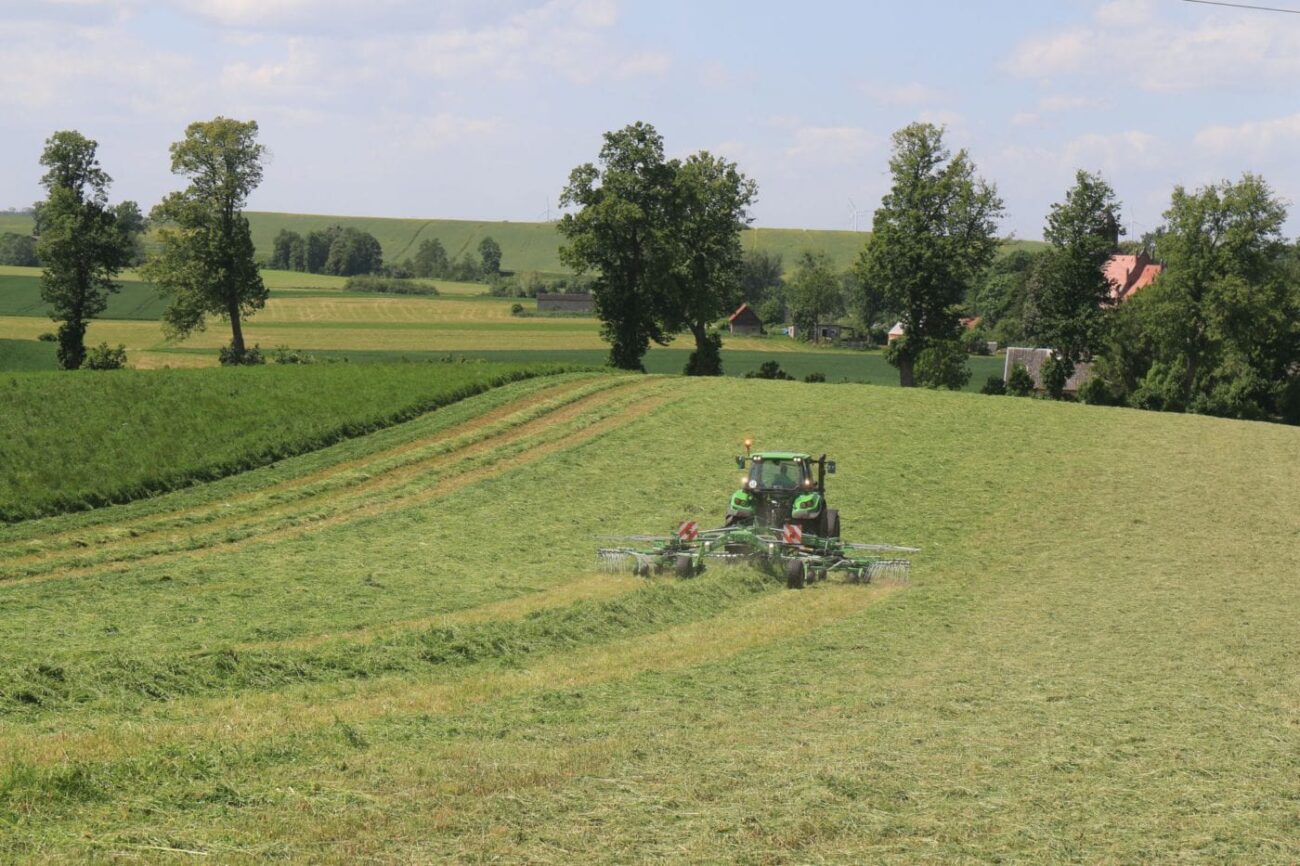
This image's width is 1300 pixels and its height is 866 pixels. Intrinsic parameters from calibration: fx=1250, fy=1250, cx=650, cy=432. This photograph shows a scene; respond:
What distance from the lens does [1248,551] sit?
2828 centimetres

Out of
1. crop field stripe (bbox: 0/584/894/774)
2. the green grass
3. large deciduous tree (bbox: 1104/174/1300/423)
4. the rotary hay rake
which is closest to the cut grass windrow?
crop field stripe (bbox: 0/584/894/774)

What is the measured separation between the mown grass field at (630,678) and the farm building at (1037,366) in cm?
4423

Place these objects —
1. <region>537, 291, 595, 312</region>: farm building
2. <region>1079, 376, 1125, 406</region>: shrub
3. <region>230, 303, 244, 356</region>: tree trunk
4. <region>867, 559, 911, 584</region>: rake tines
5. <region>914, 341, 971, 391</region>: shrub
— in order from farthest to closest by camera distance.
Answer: <region>537, 291, 595, 312</region>: farm building < <region>230, 303, 244, 356</region>: tree trunk < <region>914, 341, 971, 391</region>: shrub < <region>1079, 376, 1125, 406</region>: shrub < <region>867, 559, 911, 584</region>: rake tines

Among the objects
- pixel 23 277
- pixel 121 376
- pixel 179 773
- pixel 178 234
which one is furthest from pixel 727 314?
pixel 23 277

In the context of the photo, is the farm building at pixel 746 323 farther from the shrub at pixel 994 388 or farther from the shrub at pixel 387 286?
the shrub at pixel 994 388

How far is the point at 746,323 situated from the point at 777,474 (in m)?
112

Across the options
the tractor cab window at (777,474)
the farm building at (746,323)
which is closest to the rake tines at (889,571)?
the tractor cab window at (777,474)

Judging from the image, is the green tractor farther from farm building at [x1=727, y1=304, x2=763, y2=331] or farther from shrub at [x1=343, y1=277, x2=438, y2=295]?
shrub at [x1=343, y1=277, x2=438, y2=295]

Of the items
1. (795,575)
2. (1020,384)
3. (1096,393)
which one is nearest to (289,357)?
(1020,384)

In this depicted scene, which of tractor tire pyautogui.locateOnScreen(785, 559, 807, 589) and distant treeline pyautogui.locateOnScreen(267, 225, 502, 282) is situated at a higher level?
distant treeline pyautogui.locateOnScreen(267, 225, 502, 282)

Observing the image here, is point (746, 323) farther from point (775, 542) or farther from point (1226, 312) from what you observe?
point (775, 542)

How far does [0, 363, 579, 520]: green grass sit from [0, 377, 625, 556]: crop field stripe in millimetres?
1977

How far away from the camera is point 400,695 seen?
45.5ft

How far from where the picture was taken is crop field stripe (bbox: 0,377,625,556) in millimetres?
27406
